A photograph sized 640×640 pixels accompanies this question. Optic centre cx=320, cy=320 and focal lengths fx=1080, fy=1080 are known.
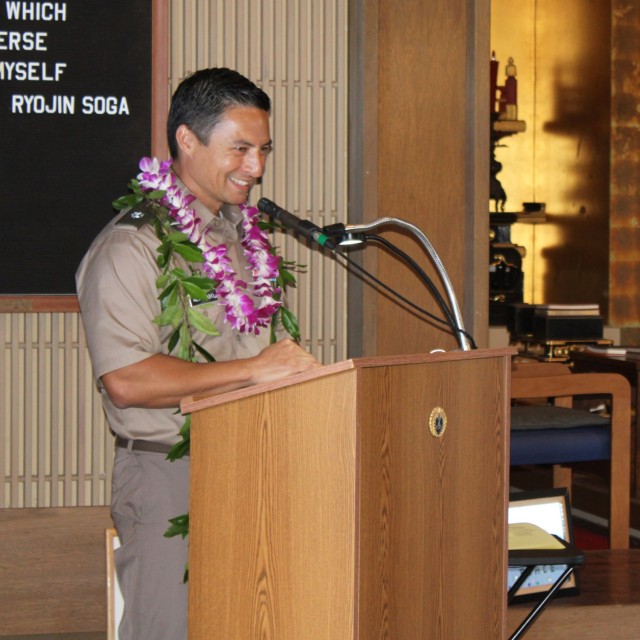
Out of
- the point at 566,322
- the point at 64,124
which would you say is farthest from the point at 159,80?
the point at 566,322

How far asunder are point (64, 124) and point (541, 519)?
6.23 ft

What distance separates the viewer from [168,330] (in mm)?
2240

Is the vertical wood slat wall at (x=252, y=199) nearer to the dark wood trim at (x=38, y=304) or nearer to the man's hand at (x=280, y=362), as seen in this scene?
the dark wood trim at (x=38, y=304)

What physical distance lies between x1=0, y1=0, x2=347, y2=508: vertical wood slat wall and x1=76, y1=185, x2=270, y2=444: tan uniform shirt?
1.39 meters

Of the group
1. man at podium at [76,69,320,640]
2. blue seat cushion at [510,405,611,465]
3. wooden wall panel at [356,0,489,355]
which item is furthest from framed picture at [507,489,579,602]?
man at podium at [76,69,320,640]

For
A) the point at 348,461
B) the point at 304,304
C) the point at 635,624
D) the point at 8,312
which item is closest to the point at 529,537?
the point at 635,624

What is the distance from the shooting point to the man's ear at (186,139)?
7.61 feet

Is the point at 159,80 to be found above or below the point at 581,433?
above

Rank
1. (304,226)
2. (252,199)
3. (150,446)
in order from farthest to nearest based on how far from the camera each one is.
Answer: (252,199) → (150,446) → (304,226)

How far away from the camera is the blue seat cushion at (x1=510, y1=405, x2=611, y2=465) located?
12.9 feet

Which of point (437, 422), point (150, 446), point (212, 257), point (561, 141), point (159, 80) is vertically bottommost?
point (150, 446)

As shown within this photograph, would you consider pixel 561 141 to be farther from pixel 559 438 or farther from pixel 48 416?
pixel 48 416

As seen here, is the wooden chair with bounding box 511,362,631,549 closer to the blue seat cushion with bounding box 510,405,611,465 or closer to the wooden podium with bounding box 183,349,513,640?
the blue seat cushion with bounding box 510,405,611,465

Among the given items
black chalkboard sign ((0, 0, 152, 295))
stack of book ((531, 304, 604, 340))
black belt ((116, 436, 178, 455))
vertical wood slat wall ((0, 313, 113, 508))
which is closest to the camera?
black belt ((116, 436, 178, 455))
